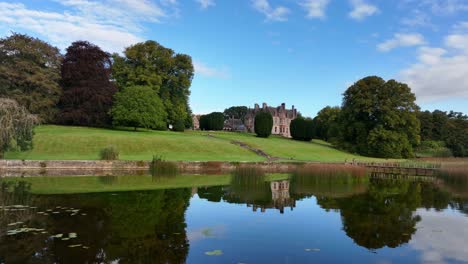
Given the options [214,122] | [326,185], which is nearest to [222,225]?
[326,185]

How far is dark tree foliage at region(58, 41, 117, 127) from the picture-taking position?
1845 inches

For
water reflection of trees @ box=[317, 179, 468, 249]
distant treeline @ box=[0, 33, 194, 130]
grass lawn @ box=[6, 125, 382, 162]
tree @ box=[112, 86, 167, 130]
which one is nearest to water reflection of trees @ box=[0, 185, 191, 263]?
water reflection of trees @ box=[317, 179, 468, 249]

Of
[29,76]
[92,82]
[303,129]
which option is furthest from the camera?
[303,129]

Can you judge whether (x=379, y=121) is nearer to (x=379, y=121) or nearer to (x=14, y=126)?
(x=379, y=121)

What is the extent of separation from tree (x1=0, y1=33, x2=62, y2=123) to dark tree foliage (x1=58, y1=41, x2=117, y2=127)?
184cm

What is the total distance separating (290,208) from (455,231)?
520 cm

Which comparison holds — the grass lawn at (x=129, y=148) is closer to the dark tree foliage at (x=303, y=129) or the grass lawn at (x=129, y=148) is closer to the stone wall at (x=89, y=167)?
the stone wall at (x=89, y=167)

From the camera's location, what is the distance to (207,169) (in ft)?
97.9

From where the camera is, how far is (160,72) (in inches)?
2312

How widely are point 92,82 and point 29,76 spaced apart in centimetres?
794

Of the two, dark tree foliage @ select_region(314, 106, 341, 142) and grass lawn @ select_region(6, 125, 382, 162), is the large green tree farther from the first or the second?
dark tree foliage @ select_region(314, 106, 341, 142)

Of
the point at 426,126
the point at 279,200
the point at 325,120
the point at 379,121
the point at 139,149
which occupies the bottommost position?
the point at 279,200

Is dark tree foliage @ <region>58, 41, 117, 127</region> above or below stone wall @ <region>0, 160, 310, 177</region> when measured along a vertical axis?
above

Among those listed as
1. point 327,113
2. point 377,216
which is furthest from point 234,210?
point 327,113
